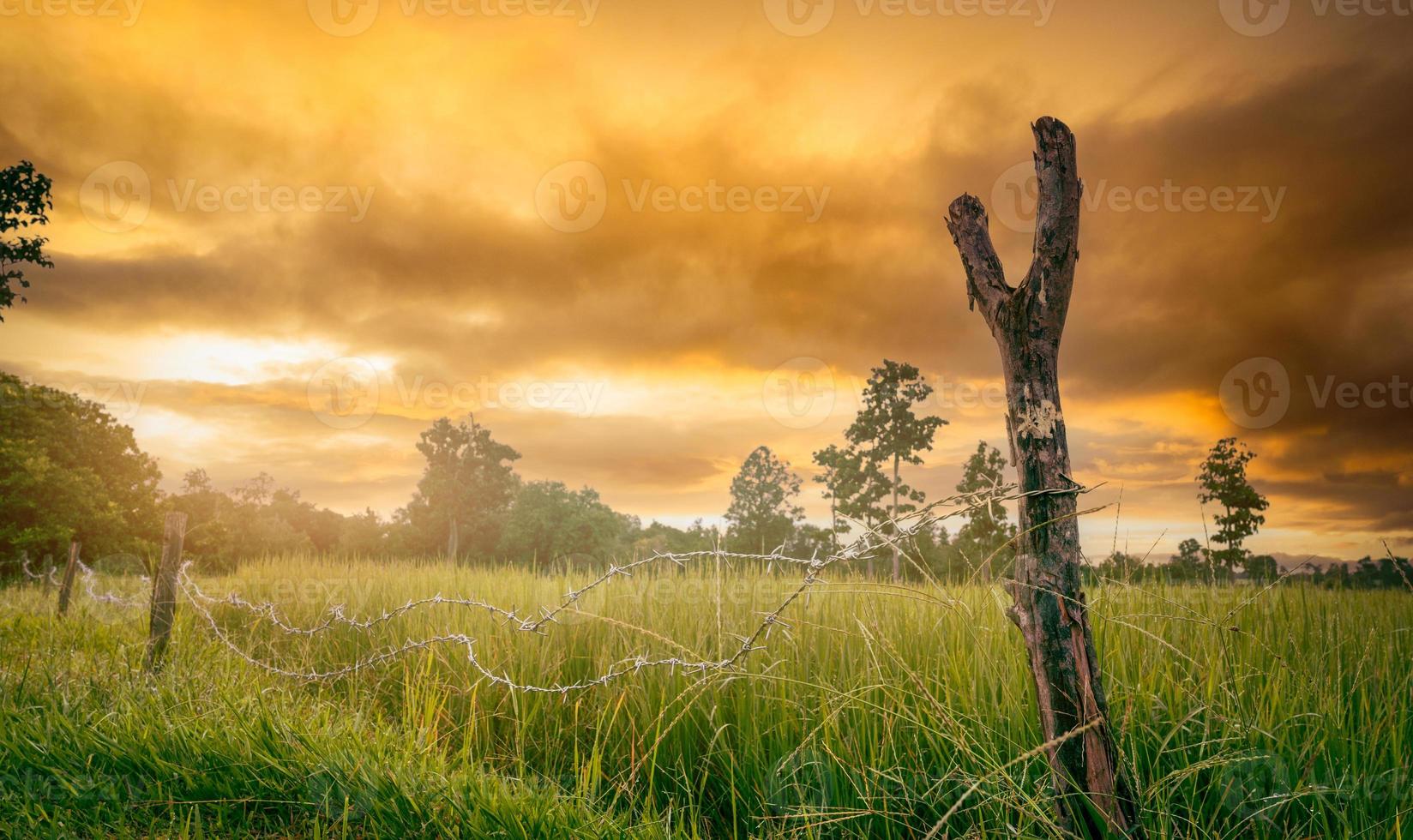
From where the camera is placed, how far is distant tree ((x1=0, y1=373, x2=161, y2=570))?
3131cm

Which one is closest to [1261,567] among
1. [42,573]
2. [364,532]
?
[42,573]

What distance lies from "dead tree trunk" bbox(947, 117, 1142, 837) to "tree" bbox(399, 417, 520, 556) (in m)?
65.7

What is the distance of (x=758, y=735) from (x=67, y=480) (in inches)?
1674

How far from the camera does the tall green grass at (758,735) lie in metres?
2.84

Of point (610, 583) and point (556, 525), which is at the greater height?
point (556, 525)

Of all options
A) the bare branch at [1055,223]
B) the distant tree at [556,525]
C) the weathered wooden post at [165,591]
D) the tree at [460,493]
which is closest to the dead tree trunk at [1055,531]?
the bare branch at [1055,223]

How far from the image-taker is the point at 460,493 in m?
65.6

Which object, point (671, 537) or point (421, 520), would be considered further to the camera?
point (421, 520)

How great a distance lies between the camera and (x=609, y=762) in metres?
4.15

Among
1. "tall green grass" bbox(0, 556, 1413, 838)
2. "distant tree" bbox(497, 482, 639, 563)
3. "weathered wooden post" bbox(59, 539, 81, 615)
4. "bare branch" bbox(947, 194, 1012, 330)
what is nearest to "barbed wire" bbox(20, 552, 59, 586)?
"weathered wooden post" bbox(59, 539, 81, 615)

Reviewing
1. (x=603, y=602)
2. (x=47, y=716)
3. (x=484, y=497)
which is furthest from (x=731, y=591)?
(x=484, y=497)

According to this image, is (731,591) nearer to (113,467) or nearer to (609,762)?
(609,762)

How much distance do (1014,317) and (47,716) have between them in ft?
18.3

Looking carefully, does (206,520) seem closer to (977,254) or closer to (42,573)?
(42,573)
